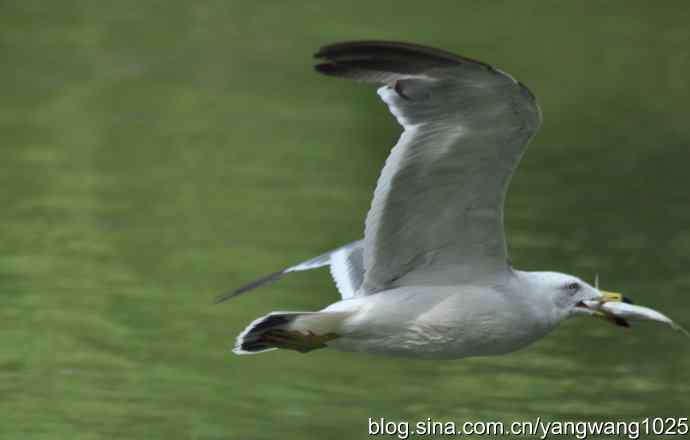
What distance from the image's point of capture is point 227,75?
16328 millimetres

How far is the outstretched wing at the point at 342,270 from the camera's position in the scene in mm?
6389

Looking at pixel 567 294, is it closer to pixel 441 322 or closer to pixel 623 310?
pixel 623 310

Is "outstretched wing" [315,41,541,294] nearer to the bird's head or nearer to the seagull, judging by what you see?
the seagull

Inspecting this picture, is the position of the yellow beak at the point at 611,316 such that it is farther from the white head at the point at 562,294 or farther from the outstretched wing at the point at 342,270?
the outstretched wing at the point at 342,270

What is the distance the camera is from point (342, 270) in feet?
21.3

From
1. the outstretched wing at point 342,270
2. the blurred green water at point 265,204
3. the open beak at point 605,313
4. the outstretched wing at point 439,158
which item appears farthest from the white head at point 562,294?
the blurred green water at point 265,204

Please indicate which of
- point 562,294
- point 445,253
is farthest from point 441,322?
point 562,294

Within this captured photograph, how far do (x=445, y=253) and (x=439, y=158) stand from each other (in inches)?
20.0

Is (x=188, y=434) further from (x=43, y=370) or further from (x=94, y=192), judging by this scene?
(x=94, y=192)

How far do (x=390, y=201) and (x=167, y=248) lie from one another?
212 inches

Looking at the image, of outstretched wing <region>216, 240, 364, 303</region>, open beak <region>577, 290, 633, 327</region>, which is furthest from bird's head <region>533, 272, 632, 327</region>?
outstretched wing <region>216, 240, 364, 303</region>

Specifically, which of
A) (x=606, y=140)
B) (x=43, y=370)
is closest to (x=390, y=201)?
(x=43, y=370)

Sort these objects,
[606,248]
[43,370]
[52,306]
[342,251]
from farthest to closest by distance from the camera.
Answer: [606,248]
[52,306]
[43,370]
[342,251]

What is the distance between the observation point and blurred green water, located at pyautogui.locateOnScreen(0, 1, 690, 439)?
850 cm
